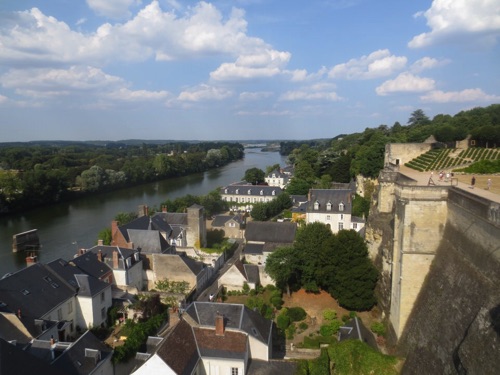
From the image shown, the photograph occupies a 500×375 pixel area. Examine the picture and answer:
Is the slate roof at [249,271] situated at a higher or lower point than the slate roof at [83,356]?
lower

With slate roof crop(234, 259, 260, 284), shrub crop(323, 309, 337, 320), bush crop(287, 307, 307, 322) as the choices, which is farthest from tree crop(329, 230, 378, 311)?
slate roof crop(234, 259, 260, 284)

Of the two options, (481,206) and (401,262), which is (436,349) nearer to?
(401,262)

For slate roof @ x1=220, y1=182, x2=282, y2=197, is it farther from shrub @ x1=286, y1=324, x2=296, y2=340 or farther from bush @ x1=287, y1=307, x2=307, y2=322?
shrub @ x1=286, y1=324, x2=296, y2=340

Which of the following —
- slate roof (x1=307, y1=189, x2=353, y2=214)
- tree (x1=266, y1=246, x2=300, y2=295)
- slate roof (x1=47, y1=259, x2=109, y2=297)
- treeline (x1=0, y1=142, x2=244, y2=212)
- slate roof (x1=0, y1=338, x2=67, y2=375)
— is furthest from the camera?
treeline (x1=0, y1=142, x2=244, y2=212)

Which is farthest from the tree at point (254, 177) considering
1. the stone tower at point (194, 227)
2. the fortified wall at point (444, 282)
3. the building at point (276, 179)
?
the fortified wall at point (444, 282)

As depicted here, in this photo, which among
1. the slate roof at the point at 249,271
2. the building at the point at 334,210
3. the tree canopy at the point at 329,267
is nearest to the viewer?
the tree canopy at the point at 329,267

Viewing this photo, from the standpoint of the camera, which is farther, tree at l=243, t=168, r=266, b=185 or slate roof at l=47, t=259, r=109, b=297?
tree at l=243, t=168, r=266, b=185

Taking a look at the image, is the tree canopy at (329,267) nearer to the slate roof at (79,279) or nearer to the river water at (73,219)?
the slate roof at (79,279)
